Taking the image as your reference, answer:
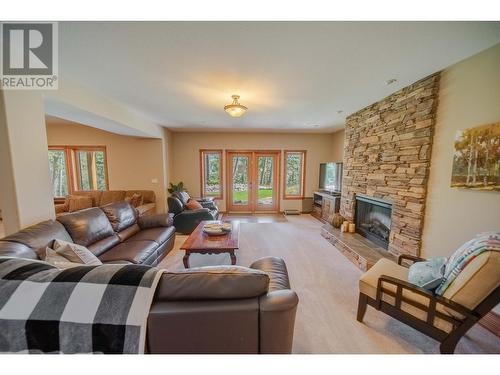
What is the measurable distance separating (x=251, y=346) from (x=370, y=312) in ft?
4.97

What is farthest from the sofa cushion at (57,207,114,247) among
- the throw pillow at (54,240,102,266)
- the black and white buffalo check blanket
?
the black and white buffalo check blanket

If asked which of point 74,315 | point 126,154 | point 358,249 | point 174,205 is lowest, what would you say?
point 358,249

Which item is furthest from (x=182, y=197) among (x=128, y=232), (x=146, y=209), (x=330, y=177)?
(x=330, y=177)

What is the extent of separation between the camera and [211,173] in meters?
5.85

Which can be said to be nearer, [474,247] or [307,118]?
[474,247]

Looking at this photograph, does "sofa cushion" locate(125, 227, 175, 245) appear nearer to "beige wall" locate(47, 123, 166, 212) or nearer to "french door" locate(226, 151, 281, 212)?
"beige wall" locate(47, 123, 166, 212)

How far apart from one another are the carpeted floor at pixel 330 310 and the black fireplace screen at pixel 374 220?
0.66 meters

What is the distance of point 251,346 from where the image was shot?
92 cm

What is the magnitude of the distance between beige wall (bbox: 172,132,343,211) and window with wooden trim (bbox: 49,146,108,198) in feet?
6.21

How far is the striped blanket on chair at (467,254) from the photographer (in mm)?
1233

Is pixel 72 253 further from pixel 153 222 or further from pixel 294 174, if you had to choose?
pixel 294 174

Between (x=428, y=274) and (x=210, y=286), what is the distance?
1.73 m
